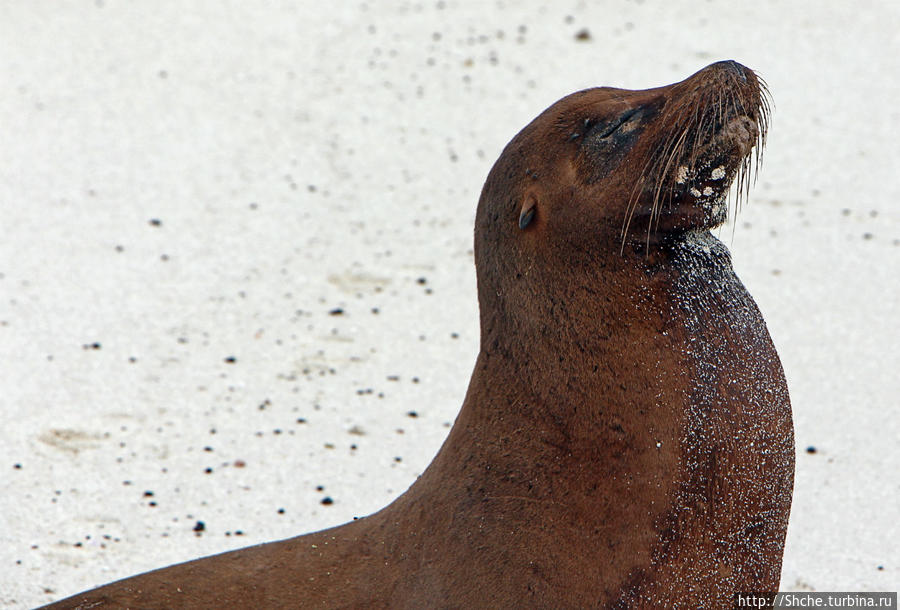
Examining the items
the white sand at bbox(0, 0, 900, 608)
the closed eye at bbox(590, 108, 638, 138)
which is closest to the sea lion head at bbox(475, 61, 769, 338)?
the closed eye at bbox(590, 108, 638, 138)

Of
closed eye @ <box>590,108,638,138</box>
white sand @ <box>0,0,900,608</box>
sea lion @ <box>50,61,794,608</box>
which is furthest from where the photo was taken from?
white sand @ <box>0,0,900,608</box>

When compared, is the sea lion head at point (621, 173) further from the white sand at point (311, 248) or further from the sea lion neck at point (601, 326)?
the white sand at point (311, 248)

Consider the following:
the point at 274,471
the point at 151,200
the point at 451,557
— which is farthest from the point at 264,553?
the point at 151,200

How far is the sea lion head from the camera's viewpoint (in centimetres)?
219

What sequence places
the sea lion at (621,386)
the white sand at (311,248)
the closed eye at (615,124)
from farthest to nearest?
1. the white sand at (311,248)
2. the closed eye at (615,124)
3. the sea lion at (621,386)

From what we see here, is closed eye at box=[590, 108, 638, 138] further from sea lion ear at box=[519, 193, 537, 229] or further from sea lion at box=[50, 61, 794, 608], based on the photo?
sea lion ear at box=[519, 193, 537, 229]

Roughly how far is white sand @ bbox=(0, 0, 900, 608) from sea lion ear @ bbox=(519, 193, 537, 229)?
6.46 feet

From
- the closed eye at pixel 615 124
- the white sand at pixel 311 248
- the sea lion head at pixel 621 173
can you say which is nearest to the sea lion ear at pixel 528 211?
the sea lion head at pixel 621 173

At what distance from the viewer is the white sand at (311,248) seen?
13.8 feet

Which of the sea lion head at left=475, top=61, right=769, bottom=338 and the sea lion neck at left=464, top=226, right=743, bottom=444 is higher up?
the sea lion head at left=475, top=61, right=769, bottom=338

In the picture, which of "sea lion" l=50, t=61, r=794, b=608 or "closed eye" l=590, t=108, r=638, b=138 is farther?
"closed eye" l=590, t=108, r=638, b=138

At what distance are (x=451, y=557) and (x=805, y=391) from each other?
2.98 meters

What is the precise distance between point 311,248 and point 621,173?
399 centimetres

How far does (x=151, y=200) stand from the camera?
6.42 m
